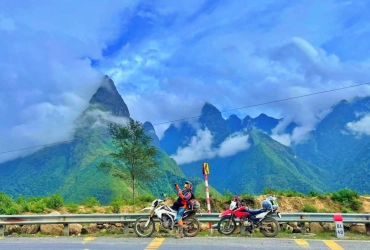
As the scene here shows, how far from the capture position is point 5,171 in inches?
6767

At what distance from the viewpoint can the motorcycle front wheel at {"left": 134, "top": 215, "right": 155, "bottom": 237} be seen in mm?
11008

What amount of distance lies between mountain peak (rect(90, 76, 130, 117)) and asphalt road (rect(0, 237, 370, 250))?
155 metres

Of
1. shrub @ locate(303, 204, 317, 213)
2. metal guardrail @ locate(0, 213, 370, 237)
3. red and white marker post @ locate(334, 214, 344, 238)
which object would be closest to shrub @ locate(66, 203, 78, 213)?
metal guardrail @ locate(0, 213, 370, 237)

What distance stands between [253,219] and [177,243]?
8.66ft

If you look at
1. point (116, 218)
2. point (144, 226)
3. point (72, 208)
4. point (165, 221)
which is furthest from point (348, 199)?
point (72, 208)

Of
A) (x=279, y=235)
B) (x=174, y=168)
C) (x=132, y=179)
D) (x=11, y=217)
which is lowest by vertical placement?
(x=279, y=235)

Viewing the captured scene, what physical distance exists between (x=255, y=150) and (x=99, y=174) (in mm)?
100325

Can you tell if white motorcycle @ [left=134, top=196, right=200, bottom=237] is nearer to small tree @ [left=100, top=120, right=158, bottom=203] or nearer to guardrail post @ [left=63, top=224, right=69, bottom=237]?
guardrail post @ [left=63, top=224, right=69, bottom=237]

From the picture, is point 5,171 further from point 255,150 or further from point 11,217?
point 11,217

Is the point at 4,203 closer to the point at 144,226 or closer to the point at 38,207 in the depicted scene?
the point at 38,207

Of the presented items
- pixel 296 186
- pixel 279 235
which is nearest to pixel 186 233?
pixel 279 235

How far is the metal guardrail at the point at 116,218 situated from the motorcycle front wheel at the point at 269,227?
0.47 metres

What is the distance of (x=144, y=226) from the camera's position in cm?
1109

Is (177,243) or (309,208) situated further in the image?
(309,208)
